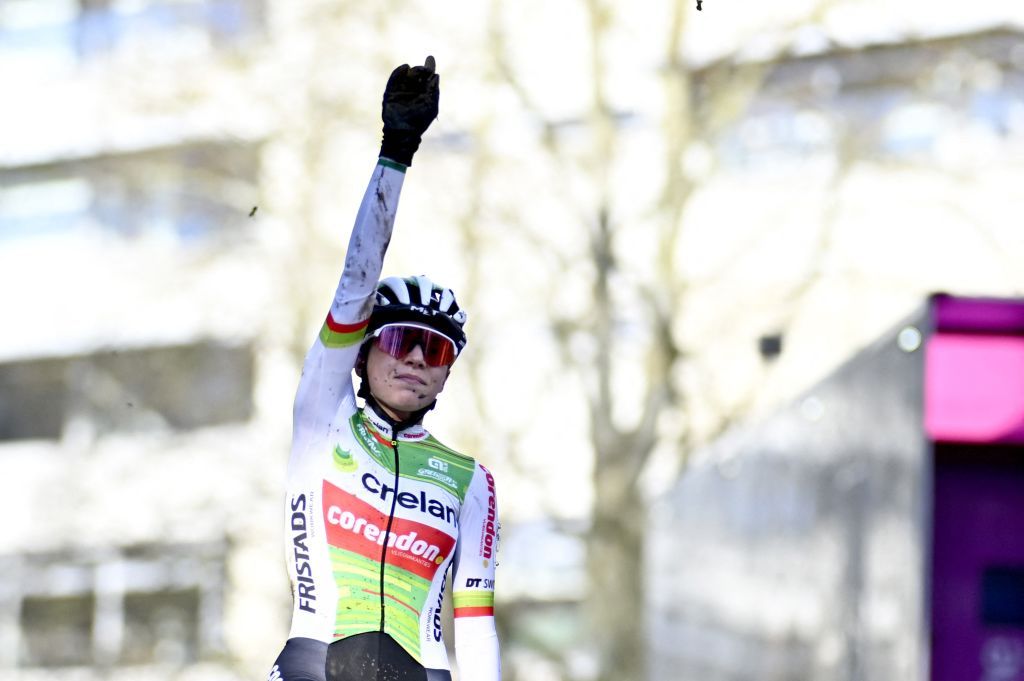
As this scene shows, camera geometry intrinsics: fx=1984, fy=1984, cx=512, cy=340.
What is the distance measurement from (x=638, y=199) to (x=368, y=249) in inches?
595

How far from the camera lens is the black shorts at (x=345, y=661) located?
4.84 m

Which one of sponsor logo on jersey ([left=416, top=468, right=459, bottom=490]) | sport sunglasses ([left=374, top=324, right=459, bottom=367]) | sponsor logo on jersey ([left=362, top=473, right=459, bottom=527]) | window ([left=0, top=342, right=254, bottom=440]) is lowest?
sponsor logo on jersey ([left=362, top=473, right=459, bottom=527])

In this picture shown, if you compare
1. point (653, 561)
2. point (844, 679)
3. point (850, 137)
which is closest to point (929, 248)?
point (850, 137)

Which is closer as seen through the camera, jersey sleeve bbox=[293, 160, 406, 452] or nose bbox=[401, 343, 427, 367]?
jersey sleeve bbox=[293, 160, 406, 452]

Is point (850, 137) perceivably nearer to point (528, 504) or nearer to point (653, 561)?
point (528, 504)

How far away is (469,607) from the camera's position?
519 centimetres

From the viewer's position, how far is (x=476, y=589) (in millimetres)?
5203

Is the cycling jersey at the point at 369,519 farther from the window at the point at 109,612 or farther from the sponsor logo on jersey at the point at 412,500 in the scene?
the window at the point at 109,612

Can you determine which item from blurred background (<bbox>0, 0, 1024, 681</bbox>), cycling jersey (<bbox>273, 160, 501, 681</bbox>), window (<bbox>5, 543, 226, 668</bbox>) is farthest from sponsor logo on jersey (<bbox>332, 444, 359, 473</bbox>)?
window (<bbox>5, 543, 226, 668</bbox>)

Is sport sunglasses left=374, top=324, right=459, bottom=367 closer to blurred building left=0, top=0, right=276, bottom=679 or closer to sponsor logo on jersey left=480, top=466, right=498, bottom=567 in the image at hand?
sponsor logo on jersey left=480, top=466, right=498, bottom=567

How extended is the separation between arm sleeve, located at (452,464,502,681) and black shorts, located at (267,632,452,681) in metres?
0.24

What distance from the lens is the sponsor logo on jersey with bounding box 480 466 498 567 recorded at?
525cm

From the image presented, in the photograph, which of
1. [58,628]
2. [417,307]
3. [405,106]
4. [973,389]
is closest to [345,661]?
[417,307]

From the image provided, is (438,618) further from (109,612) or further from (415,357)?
(109,612)
